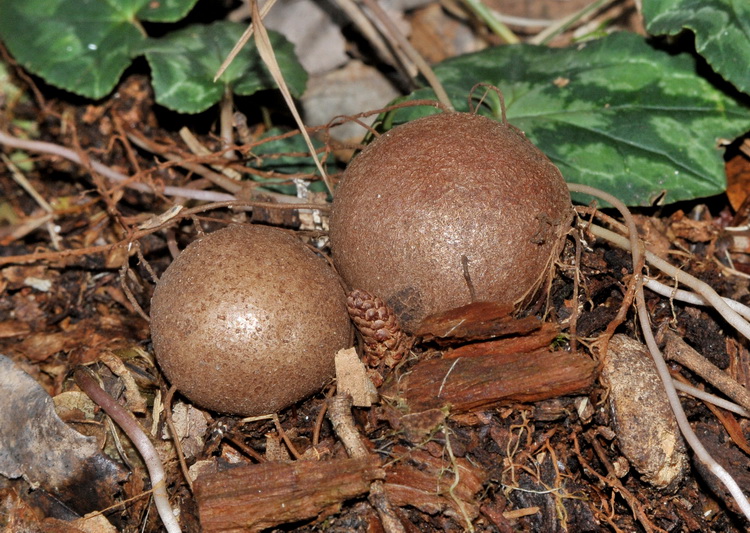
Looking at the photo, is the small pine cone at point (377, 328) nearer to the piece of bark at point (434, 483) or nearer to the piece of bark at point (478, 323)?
the piece of bark at point (478, 323)

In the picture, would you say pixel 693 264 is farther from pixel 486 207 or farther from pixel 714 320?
pixel 486 207

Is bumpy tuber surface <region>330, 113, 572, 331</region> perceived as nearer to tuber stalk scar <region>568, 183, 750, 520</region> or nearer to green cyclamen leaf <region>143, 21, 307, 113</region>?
tuber stalk scar <region>568, 183, 750, 520</region>

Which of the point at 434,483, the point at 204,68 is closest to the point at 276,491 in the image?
the point at 434,483

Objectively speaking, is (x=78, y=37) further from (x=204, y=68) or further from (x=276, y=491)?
(x=276, y=491)

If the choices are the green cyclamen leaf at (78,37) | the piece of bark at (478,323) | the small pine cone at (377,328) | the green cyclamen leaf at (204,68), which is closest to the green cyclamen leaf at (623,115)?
the green cyclamen leaf at (204,68)

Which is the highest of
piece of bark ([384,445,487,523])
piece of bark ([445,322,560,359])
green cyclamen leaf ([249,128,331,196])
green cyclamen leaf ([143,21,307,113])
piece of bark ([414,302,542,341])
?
green cyclamen leaf ([143,21,307,113])

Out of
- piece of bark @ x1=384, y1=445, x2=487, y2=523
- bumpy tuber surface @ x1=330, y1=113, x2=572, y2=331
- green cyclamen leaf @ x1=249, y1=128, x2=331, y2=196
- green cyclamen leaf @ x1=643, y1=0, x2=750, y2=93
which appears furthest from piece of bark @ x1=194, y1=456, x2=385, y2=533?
green cyclamen leaf @ x1=643, y1=0, x2=750, y2=93
